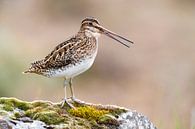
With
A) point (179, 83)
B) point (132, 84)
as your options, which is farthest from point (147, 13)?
point (179, 83)

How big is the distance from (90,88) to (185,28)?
20.7 ft

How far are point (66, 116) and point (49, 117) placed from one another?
7.9 inches

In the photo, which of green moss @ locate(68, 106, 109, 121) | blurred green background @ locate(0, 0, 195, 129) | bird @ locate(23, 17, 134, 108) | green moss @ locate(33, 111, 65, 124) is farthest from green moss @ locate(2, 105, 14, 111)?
blurred green background @ locate(0, 0, 195, 129)

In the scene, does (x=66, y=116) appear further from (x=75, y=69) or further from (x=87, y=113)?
(x=75, y=69)

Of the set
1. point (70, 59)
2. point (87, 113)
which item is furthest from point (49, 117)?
point (70, 59)

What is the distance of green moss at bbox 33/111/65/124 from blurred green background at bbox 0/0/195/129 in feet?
19.7

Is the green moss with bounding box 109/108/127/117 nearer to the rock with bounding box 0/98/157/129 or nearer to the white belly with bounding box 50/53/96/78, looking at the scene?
the rock with bounding box 0/98/157/129

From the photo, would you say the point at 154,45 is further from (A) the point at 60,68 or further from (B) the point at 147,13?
(A) the point at 60,68

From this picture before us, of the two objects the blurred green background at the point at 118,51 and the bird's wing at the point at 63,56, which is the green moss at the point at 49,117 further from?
the blurred green background at the point at 118,51

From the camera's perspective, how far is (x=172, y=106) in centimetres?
1644

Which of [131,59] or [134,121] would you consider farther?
[131,59]

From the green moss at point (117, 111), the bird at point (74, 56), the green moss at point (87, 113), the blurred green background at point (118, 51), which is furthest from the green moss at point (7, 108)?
the blurred green background at point (118, 51)

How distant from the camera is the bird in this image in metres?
10.5

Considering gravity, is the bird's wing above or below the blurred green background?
below
